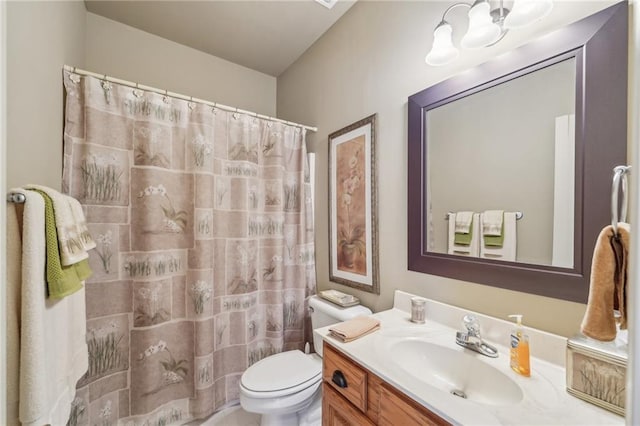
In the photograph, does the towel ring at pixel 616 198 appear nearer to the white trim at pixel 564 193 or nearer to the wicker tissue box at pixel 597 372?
the white trim at pixel 564 193

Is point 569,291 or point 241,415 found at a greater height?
point 569,291

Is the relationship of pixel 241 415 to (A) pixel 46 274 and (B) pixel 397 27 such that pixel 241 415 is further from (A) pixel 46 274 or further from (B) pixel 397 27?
(B) pixel 397 27

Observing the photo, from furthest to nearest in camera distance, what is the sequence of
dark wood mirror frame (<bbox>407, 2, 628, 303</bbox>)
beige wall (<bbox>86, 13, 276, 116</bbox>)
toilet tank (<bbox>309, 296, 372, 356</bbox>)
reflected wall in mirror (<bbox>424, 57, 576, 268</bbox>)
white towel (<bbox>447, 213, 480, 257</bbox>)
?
1. beige wall (<bbox>86, 13, 276, 116</bbox>)
2. toilet tank (<bbox>309, 296, 372, 356</bbox>)
3. white towel (<bbox>447, 213, 480, 257</bbox>)
4. reflected wall in mirror (<bbox>424, 57, 576, 268</bbox>)
5. dark wood mirror frame (<bbox>407, 2, 628, 303</bbox>)

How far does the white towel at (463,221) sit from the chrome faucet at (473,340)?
35 centimetres

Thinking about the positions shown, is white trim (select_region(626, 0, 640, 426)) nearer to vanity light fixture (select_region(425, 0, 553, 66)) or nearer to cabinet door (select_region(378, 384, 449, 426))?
cabinet door (select_region(378, 384, 449, 426))

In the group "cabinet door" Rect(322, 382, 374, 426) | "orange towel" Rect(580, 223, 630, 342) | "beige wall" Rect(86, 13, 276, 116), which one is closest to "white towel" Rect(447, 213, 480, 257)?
"orange towel" Rect(580, 223, 630, 342)

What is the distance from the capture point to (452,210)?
1.16m

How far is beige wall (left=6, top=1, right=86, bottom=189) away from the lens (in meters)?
0.76

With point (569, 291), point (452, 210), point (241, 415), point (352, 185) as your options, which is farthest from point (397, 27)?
point (241, 415)

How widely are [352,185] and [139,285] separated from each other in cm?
135

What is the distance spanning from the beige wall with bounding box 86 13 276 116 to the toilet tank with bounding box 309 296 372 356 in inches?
71.3

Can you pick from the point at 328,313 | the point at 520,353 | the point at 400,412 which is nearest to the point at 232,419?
the point at 328,313

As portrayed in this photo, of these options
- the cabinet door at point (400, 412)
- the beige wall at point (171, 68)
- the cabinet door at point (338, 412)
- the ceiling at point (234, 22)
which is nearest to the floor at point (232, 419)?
the cabinet door at point (338, 412)

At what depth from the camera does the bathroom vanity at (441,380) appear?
2.14 ft
